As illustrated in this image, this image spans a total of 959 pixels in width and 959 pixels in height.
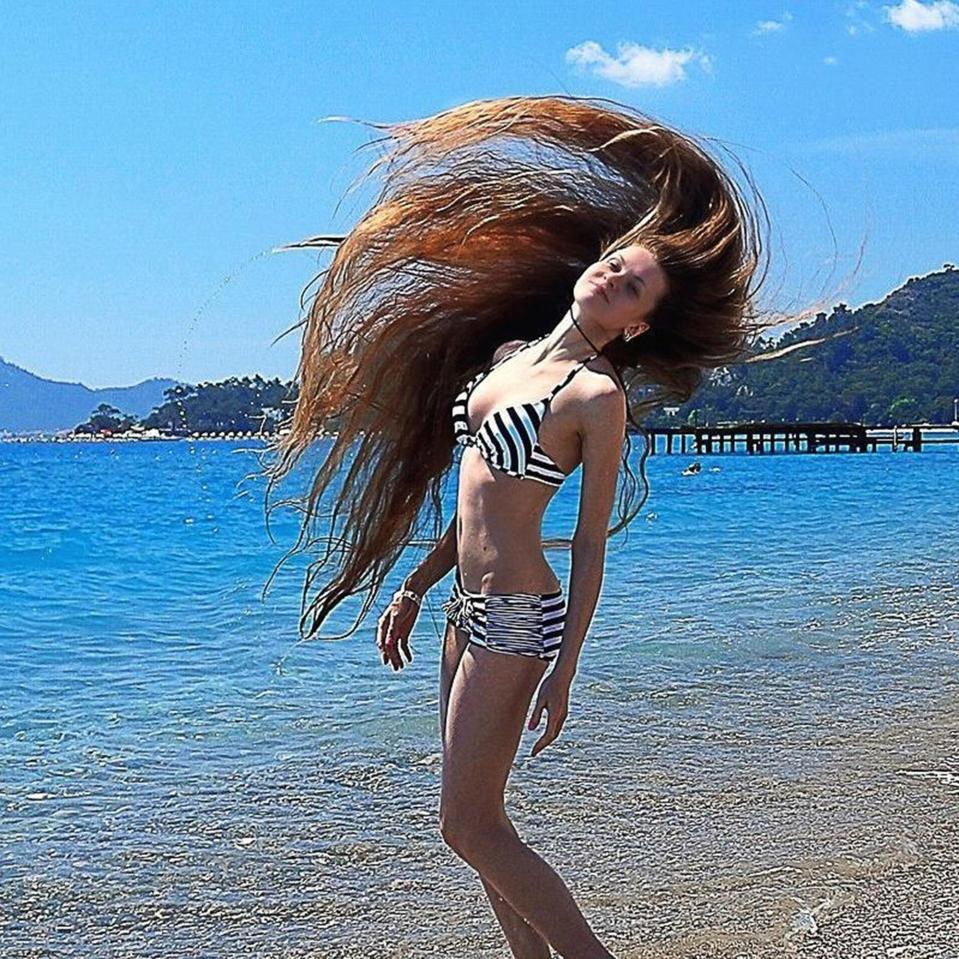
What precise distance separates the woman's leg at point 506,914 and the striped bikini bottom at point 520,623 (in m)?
0.16

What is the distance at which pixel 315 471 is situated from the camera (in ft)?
16.2

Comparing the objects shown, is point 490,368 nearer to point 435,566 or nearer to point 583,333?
point 583,333

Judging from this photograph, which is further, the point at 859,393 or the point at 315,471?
the point at 859,393

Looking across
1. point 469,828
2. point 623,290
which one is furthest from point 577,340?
point 469,828

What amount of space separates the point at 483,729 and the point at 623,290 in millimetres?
1210

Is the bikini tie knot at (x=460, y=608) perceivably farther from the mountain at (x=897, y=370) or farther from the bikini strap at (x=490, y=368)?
the mountain at (x=897, y=370)

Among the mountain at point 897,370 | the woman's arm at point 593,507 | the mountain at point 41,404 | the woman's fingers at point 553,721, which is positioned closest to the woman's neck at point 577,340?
the woman's arm at point 593,507

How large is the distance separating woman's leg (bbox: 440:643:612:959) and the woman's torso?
0.72 ft

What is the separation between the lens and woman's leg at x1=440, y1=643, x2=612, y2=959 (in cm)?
384

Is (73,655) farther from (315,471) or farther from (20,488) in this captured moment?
(20,488)

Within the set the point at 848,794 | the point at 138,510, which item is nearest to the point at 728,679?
the point at 848,794

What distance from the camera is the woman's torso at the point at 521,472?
12.5ft

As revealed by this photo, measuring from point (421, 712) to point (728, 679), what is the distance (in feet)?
8.64

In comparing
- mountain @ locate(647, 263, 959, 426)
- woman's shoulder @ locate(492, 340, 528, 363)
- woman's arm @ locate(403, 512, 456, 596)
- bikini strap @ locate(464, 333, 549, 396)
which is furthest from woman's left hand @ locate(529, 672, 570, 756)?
mountain @ locate(647, 263, 959, 426)
